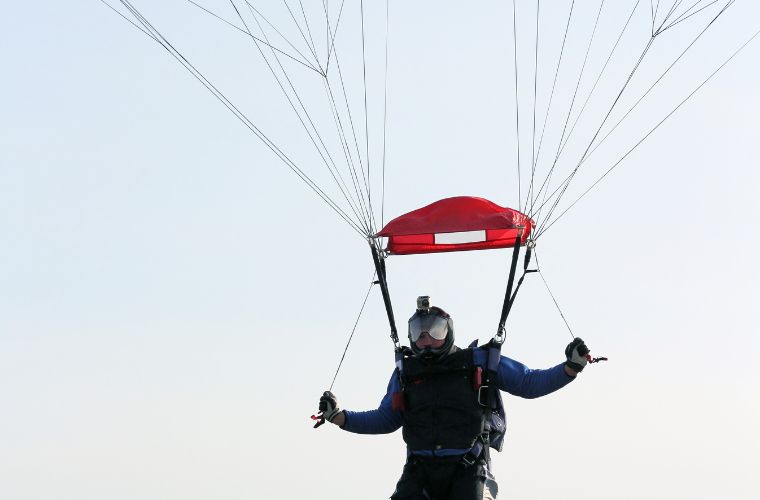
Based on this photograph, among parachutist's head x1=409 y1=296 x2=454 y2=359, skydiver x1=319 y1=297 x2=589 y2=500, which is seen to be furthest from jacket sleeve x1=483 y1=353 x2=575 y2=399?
parachutist's head x1=409 y1=296 x2=454 y2=359

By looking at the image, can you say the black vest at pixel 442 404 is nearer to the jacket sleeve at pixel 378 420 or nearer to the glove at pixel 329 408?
the jacket sleeve at pixel 378 420

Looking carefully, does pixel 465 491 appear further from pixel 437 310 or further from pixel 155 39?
pixel 155 39

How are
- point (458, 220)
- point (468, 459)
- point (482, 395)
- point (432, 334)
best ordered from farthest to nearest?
point (458, 220) < point (432, 334) < point (482, 395) < point (468, 459)

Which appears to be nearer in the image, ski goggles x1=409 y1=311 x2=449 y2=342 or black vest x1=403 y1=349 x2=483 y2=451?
black vest x1=403 y1=349 x2=483 y2=451

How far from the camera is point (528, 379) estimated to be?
16.7m

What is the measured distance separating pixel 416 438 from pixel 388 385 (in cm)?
68

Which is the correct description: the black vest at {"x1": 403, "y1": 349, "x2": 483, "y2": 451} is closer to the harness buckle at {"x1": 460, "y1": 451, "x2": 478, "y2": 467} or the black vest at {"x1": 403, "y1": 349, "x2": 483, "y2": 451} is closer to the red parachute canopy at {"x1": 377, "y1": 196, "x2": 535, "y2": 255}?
the harness buckle at {"x1": 460, "y1": 451, "x2": 478, "y2": 467}

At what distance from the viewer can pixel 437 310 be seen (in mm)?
17078

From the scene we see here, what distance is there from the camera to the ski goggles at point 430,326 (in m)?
16.9

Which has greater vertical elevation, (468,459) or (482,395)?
(482,395)

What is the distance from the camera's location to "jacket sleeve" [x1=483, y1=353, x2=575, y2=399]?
16484 mm

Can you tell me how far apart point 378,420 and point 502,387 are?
120 centimetres

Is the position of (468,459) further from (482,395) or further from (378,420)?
(378,420)

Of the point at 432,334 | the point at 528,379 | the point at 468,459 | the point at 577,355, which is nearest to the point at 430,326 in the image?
the point at 432,334
